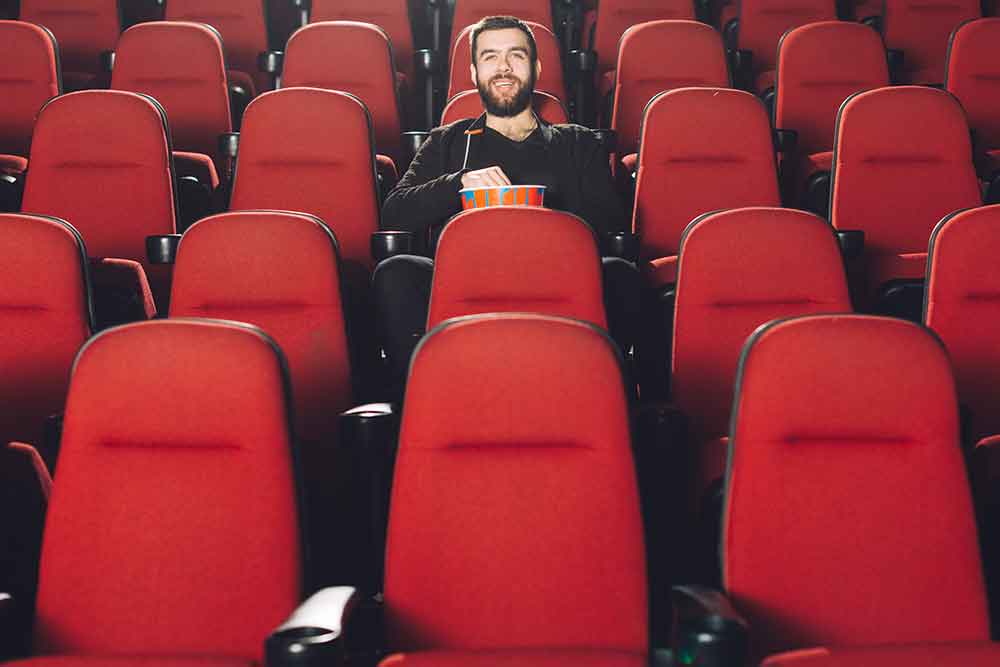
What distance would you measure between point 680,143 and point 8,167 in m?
1.67

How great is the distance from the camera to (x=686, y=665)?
0.97m

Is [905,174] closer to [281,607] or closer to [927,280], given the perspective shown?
[927,280]

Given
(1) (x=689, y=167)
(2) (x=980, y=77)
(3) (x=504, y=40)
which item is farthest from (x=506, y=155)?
(2) (x=980, y=77)

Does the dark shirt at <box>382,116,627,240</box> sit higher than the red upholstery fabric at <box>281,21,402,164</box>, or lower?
lower

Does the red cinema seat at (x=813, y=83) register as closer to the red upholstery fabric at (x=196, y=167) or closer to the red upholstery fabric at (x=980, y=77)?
the red upholstery fabric at (x=980, y=77)

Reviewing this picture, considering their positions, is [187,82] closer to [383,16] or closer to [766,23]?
[383,16]

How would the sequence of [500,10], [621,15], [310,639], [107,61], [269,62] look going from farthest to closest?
[621,15] → [500,10] → [269,62] → [107,61] → [310,639]

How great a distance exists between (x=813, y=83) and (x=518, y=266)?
5.86ft

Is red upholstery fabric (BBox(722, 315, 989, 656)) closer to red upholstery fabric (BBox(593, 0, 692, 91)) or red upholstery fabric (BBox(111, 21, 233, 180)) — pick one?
red upholstery fabric (BBox(111, 21, 233, 180))

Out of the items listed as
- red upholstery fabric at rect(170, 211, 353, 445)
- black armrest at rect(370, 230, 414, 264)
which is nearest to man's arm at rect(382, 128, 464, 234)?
black armrest at rect(370, 230, 414, 264)

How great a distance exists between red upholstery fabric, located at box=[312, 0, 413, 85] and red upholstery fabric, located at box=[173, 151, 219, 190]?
3.90ft

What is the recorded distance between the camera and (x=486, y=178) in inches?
84.9

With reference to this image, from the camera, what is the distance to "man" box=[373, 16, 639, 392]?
2.29 metres

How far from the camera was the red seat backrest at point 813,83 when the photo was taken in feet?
10.1
